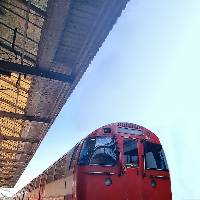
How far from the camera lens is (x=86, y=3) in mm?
5406

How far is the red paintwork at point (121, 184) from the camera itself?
6965mm

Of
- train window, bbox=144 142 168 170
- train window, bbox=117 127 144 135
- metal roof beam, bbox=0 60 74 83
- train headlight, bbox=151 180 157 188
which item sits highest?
metal roof beam, bbox=0 60 74 83

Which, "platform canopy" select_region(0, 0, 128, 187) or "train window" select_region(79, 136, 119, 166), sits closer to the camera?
"platform canopy" select_region(0, 0, 128, 187)

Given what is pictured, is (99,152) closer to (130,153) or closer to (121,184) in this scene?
(130,153)

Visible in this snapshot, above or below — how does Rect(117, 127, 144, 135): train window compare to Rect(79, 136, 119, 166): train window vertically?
above

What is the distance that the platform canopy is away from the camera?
18.3 ft

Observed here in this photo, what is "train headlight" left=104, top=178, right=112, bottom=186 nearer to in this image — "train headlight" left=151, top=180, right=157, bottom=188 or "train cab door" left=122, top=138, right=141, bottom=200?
"train cab door" left=122, top=138, right=141, bottom=200

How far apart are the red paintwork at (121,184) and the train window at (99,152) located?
0.12 m

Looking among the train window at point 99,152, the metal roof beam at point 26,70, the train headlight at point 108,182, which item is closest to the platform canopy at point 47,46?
the metal roof beam at point 26,70

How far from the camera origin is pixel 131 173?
7.43 meters

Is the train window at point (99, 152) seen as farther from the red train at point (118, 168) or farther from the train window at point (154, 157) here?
the train window at point (154, 157)

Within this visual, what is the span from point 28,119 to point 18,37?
3909 mm

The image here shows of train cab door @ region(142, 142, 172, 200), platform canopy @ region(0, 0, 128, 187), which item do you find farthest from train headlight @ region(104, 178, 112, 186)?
platform canopy @ region(0, 0, 128, 187)

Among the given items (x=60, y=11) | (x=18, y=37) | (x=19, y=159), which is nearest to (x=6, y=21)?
(x=18, y=37)
